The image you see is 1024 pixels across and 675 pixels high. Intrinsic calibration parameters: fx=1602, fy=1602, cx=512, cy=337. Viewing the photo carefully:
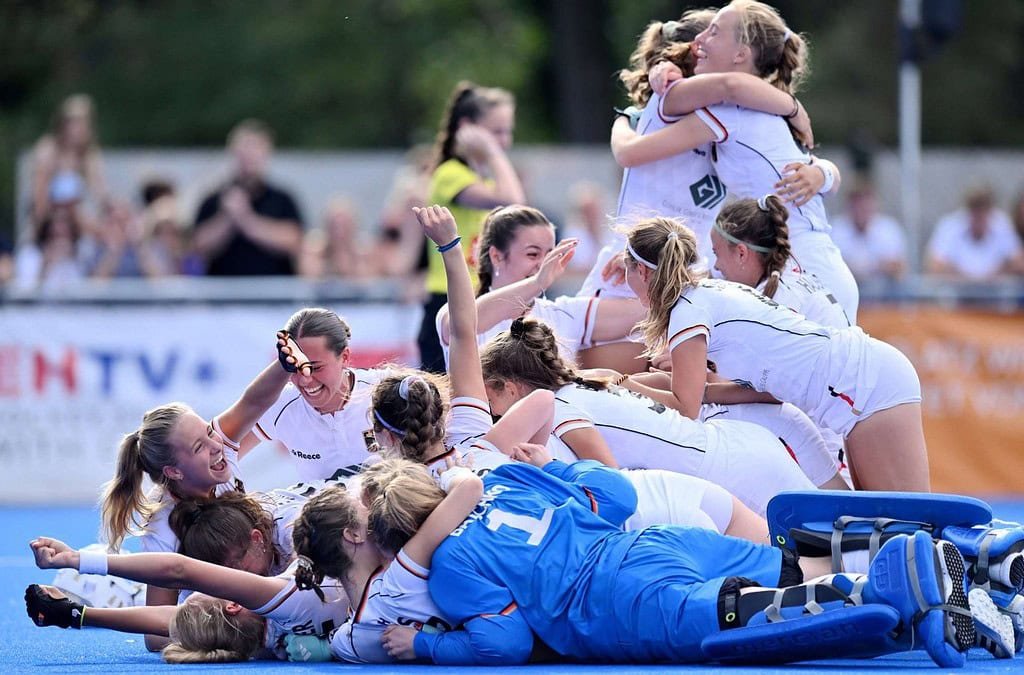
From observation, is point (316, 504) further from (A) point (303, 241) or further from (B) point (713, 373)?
(A) point (303, 241)

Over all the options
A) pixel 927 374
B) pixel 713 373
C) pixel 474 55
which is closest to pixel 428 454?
pixel 713 373

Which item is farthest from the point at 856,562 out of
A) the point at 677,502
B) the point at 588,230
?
the point at 588,230

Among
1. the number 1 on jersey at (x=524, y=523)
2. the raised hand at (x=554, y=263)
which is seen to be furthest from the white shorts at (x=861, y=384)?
the number 1 on jersey at (x=524, y=523)

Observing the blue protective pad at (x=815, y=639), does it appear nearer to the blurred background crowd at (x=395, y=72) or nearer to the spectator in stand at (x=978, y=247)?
the spectator in stand at (x=978, y=247)

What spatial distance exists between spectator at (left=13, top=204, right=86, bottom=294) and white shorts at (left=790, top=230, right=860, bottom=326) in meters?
6.80

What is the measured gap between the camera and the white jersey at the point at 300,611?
5.22m

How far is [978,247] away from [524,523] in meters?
8.58

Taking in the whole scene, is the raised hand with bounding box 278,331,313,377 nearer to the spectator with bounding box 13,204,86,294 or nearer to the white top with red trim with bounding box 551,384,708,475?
the white top with red trim with bounding box 551,384,708,475

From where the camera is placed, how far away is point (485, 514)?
494cm

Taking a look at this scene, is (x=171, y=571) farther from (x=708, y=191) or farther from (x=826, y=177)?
(x=826, y=177)

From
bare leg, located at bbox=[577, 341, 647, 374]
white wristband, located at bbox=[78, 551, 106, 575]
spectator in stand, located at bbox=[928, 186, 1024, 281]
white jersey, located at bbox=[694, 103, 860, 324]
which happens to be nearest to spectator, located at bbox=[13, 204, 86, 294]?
bare leg, located at bbox=[577, 341, 647, 374]

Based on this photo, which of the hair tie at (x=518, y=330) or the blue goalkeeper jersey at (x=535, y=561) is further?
the hair tie at (x=518, y=330)

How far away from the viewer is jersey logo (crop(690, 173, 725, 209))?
6621 mm

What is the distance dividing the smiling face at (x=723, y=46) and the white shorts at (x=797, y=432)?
1361 mm
